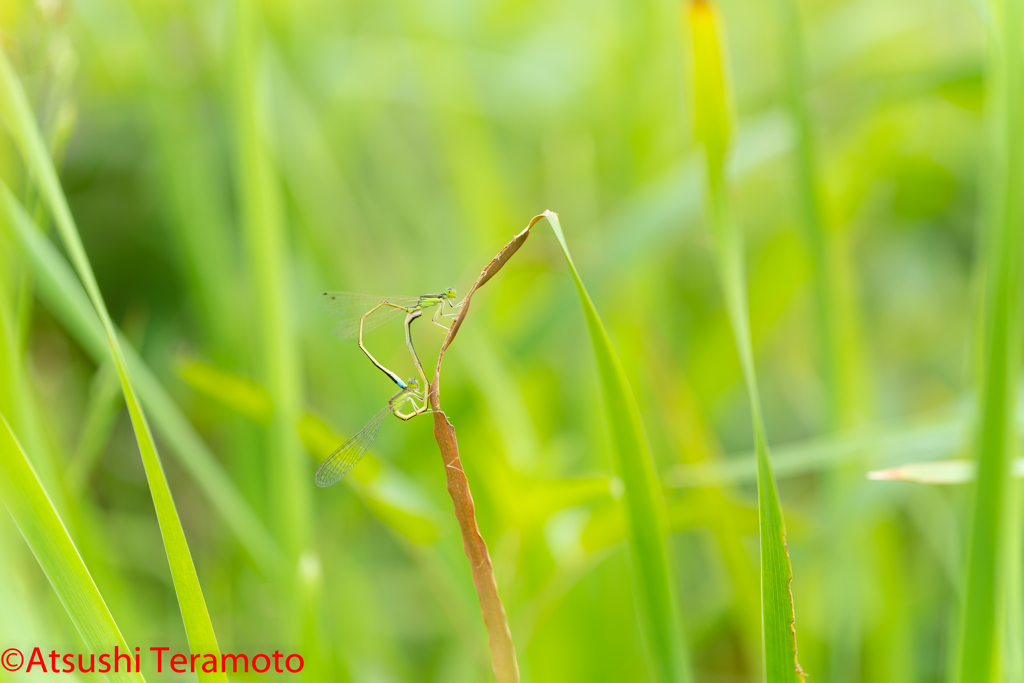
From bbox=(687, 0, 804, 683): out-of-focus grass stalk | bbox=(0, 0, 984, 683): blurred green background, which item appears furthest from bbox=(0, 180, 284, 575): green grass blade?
bbox=(687, 0, 804, 683): out-of-focus grass stalk

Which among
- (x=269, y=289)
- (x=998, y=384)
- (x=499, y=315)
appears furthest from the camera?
(x=499, y=315)

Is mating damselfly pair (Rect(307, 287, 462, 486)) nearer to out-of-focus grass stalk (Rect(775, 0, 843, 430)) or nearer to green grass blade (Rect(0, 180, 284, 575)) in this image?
green grass blade (Rect(0, 180, 284, 575))

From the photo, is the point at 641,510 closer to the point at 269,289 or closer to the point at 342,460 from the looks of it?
the point at 342,460

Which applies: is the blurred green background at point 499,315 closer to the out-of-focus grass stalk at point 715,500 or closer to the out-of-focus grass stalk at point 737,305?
the out-of-focus grass stalk at point 715,500

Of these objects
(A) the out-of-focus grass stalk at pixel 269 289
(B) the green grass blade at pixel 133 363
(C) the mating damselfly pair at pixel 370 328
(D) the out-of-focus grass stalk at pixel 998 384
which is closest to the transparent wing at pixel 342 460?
(C) the mating damselfly pair at pixel 370 328

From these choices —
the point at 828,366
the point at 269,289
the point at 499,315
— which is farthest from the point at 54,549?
the point at 499,315

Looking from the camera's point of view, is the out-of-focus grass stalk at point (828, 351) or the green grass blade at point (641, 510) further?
the out-of-focus grass stalk at point (828, 351)
